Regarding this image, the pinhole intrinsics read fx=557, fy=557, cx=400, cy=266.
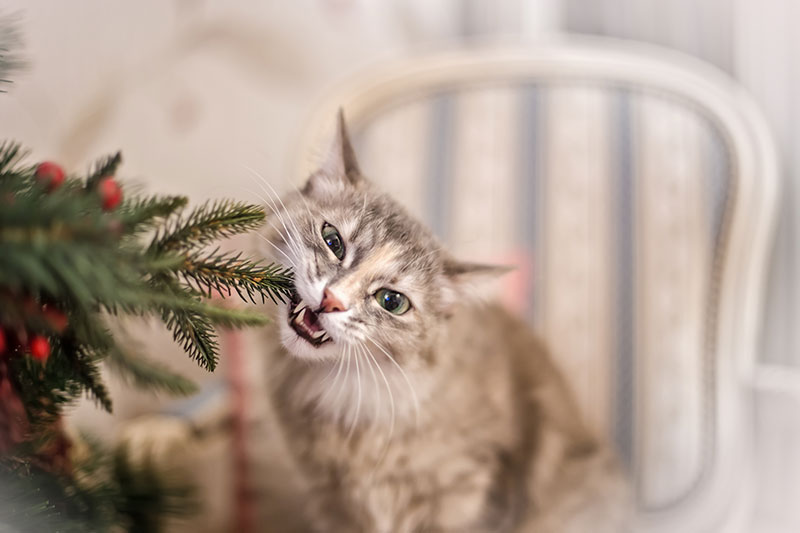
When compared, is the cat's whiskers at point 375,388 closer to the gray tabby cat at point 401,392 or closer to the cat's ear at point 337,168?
the gray tabby cat at point 401,392

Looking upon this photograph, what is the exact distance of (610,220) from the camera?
42.1 inches

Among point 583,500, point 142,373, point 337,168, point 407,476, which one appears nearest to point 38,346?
point 142,373

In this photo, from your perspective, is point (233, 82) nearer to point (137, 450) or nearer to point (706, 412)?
point (137, 450)

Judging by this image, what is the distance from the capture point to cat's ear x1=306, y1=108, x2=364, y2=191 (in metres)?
0.56

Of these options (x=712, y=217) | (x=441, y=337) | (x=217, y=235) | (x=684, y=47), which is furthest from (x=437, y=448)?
(x=684, y=47)

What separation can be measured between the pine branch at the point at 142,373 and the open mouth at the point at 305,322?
109 mm

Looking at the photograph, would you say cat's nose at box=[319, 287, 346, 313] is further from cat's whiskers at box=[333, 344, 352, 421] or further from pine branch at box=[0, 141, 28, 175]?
pine branch at box=[0, 141, 28, 175]

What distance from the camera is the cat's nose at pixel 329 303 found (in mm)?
474

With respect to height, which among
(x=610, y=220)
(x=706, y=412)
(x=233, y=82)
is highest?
(x=233, y=82)

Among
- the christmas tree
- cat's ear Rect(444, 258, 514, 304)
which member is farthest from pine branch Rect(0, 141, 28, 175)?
cat's ear Rect(444, 258, 514, 304)

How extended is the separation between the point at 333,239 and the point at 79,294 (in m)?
0.24

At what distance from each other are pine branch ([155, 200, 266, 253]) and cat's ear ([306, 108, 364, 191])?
121mm

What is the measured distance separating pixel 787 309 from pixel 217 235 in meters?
1.14

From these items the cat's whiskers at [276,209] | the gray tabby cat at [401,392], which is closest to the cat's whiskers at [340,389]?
the gray tabby cat at [401,392]
